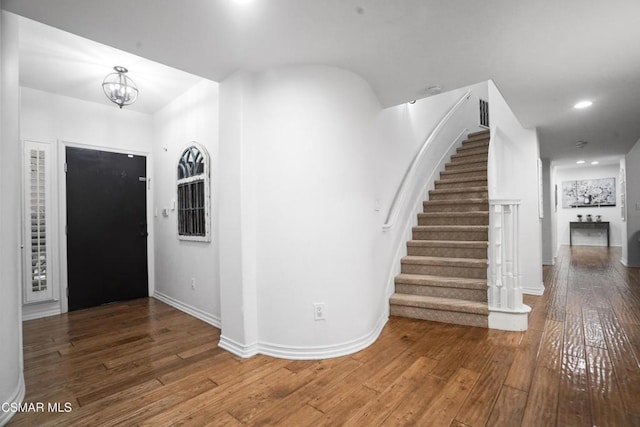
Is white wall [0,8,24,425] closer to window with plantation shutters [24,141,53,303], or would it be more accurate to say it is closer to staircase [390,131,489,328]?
window with plantation shutters [24,141,53,303]

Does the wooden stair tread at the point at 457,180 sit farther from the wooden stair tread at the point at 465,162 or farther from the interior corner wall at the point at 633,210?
the interior corner wall at the point at 633,210

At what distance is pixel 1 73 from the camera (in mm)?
1605

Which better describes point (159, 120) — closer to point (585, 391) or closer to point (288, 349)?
point (288, 349)

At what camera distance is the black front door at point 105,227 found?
11.9 feet

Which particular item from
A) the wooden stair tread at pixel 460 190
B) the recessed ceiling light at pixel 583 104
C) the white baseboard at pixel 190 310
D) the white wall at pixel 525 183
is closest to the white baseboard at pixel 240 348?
the white baseboard at pixel 190 310

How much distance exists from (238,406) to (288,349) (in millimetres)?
638

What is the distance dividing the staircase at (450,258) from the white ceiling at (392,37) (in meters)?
1.61

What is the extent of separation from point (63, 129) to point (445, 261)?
4795mm

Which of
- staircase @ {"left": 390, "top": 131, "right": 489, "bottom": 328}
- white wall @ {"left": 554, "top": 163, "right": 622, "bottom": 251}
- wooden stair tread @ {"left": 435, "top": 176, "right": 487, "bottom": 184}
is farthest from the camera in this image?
white wall @ {"left": 554, "top": 163, "right": 622, "bottom": 251}

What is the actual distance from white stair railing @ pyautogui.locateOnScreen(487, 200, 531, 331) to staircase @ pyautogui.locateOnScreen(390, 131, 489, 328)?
135mm

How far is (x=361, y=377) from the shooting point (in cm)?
199

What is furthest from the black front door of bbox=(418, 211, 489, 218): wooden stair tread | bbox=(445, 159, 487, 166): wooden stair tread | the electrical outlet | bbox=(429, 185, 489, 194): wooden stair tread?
bbox=(445, 159, 487, 166): wooden stair tread

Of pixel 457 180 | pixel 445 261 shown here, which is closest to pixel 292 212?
pixel 445 261

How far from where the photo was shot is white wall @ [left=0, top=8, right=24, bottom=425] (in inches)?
63.7
